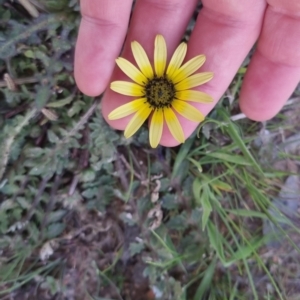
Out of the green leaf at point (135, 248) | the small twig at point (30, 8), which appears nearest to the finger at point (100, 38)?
the small twig at point (30, 8)

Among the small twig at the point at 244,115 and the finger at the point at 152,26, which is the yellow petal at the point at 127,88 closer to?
the finger at the point at 152,26

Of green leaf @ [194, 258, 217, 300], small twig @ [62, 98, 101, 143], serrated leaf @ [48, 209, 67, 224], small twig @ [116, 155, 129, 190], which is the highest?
small twig @ [62, 98, 101, 143]

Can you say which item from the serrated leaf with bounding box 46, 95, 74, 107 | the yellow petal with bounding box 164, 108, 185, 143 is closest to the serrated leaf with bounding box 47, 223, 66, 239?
the serrated leaf with bounding box 46, 95, 74, 107

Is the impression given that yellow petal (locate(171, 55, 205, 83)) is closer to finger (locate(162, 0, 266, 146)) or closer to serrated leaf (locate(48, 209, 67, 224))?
finger (locate(162, 0, 266, 146))

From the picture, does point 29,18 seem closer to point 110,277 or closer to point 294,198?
point 110,277

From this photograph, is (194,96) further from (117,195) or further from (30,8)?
(30,8)

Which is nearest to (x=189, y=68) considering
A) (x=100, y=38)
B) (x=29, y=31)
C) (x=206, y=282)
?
(x=100, y=38)

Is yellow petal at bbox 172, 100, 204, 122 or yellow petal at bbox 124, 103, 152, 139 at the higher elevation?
yellow petal at bbox 172, 100, 204, 122

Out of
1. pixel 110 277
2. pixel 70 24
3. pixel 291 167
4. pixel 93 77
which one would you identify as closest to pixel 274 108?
pixel 291 167
